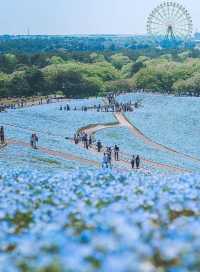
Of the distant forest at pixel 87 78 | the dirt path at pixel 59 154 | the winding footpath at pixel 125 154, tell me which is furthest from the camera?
the distant forest at pixel 87 78

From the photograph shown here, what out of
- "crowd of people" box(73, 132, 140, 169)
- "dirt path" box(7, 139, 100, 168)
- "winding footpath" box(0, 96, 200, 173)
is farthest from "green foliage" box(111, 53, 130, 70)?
"dirt path" box(7, 139, 100, 168)

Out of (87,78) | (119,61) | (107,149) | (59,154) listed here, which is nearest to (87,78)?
(87,78)

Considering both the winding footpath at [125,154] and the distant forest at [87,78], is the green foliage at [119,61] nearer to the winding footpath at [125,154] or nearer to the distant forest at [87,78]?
the distant forest at [87,78]

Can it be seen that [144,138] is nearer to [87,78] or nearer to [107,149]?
[107,149]

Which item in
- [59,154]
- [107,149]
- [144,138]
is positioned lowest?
[144,138]

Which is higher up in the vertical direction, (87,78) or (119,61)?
(87,78)

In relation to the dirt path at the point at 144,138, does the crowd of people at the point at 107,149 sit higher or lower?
higher

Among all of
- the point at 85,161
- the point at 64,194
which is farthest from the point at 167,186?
the point at 85,161

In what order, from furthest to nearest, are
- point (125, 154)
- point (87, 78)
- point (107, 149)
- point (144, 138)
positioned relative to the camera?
1. point (87, 78)
2. point (144, 138)
3. point (125, 154)
4. point (107, 149)

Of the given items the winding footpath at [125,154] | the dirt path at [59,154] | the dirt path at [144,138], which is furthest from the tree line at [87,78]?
the dirt path at [59,154]

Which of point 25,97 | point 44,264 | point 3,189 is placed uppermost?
point 44,264

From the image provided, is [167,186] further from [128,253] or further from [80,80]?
[80,80]
